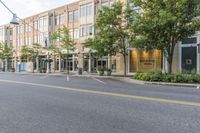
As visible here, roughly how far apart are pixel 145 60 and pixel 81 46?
1350 centimetres

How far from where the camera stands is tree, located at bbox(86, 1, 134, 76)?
1114 inches

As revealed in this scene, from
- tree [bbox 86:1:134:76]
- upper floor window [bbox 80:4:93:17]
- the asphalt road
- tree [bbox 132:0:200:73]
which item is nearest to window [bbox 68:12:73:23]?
upper floor window [bbox 80:4:93:17]

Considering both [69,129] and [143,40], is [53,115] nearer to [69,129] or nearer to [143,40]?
[69,129]

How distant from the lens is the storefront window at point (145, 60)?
32.3 metres

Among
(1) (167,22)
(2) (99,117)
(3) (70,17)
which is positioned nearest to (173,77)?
(1) (167,22)

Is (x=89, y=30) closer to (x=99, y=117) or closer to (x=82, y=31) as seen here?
(x=82, y=31)

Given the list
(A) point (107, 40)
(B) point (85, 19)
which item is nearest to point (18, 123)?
(A) point (107, 40)

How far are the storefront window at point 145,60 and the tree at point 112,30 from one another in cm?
472

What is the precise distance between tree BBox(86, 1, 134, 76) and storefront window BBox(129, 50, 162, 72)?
15.5ft

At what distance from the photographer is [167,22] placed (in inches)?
783

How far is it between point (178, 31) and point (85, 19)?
23364 mm

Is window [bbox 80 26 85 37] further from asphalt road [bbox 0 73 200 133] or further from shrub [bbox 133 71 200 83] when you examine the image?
asphalt road [bbox 0 73 200 133]

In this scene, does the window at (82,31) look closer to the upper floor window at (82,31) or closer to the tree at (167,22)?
the upper floor window at (82,31)

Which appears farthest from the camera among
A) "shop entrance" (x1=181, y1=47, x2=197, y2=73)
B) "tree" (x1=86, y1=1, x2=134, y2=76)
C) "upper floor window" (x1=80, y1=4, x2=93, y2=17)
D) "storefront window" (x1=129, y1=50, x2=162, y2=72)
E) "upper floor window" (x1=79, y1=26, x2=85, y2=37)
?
"upper floor window" (x1=79, y1=26, x2=85, y2=37)
